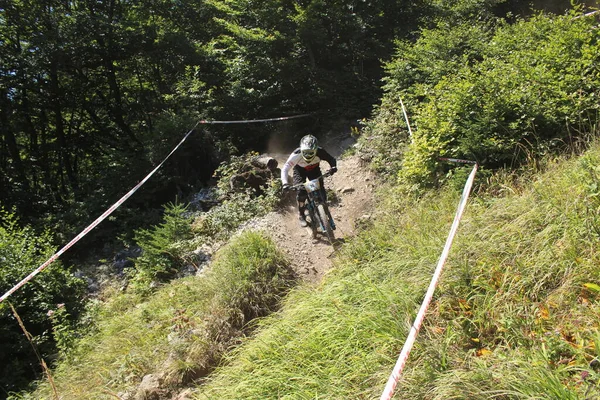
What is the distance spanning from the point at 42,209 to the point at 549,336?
15488 mm

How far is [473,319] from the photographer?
114 inches

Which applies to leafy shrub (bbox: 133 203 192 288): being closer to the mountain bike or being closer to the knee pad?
the knee pad

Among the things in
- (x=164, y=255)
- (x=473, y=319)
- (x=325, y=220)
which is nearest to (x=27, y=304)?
(x=164, y=255)

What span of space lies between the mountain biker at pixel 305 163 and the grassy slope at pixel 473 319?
2701 mm

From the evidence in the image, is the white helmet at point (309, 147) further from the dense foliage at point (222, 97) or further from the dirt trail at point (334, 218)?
the dense foliage at point (222, 97)

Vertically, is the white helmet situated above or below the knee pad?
above

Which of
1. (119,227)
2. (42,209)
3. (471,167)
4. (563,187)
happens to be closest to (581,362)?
(563,187)

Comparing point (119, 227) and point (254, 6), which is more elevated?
point (254, 6)

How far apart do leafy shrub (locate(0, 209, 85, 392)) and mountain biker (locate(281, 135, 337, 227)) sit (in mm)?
4579

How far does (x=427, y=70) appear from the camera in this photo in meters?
8.60

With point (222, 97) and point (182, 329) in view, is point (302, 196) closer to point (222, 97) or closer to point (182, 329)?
point (182, 329)

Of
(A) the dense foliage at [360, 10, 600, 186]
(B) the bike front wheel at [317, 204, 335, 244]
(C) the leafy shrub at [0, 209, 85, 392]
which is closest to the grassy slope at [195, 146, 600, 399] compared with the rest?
(A) the dense foliage at [360, 10, 600, 186]

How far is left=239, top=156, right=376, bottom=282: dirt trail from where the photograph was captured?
6461mm

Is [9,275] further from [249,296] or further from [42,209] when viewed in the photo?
[42,209]
